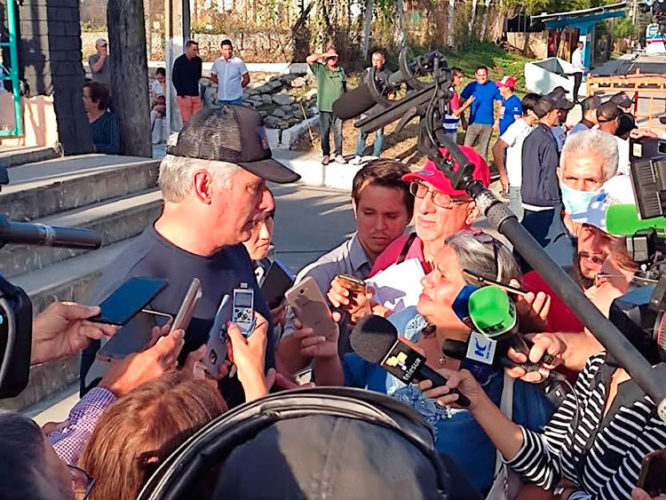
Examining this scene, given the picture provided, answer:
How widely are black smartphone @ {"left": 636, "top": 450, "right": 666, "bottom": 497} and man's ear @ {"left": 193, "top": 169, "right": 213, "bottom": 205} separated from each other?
1.44 metres

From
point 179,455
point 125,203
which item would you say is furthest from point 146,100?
point 179,455

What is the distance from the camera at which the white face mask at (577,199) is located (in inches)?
140

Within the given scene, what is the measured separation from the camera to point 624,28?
52000 millimetres

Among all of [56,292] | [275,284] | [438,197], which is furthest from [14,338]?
[56,292]

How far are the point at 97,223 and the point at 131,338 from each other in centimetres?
462

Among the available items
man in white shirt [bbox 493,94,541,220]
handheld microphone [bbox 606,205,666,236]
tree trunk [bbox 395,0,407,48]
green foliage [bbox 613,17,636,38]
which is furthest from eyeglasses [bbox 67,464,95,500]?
green foliage [bbox 613,17,636,38]

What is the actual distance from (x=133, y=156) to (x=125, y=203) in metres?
1.81

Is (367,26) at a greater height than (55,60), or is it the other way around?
(367,26)

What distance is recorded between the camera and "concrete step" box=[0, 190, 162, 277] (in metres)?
5.71

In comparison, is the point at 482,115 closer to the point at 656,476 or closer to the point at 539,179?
the point at 539,179

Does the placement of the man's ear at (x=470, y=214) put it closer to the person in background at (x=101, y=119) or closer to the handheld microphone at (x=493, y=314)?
the handheld microphone at (x=493, y=314)

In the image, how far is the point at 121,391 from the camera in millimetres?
2174

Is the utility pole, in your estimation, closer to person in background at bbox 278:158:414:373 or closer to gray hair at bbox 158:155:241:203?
person in background at bbox 278:158:414:373

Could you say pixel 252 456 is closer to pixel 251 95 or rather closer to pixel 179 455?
pixel 179 455
